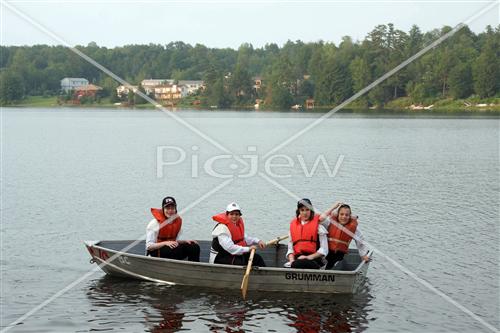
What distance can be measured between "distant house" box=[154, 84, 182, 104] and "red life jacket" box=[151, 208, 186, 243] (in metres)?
159

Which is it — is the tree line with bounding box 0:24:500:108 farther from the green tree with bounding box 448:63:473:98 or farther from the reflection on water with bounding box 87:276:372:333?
the reflection on water with bounding box 87:276:372:333

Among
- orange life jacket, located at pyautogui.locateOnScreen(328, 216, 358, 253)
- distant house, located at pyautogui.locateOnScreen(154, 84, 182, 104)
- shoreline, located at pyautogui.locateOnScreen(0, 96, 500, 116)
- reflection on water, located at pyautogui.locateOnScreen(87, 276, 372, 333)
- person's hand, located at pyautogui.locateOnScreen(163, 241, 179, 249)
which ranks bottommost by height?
reflection on water, located at pyautogui.locateOnScreen(87, 276, 372, 333)

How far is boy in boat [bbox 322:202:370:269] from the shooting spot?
566 inches

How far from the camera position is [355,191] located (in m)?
29.6

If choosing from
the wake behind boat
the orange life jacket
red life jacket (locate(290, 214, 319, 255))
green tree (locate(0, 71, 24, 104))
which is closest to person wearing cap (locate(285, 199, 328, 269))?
red life jacket (locate(290, 214, 319, 255))

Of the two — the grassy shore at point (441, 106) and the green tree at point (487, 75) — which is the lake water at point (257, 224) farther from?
the green tree at point (487, 75)

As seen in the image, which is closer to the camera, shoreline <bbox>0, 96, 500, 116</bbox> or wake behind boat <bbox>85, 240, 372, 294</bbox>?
wake behind boat <bbox>85, 240, 372, 294</bbox>

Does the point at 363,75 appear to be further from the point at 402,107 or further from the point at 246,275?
the point at 246,275

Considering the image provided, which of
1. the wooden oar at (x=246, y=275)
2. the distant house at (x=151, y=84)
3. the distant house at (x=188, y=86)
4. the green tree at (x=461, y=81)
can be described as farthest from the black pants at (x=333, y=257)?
the distant house at (x=151, y=84)

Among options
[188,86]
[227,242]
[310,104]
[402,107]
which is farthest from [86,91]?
[227,242]

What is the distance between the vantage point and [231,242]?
14.2m

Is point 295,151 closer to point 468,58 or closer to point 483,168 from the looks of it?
point 483,168

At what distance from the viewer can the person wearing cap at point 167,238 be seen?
14477 millimetres

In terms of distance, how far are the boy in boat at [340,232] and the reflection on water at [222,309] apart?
88cm
